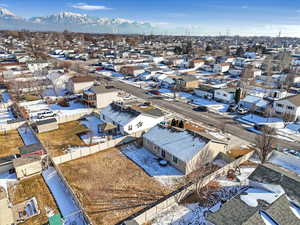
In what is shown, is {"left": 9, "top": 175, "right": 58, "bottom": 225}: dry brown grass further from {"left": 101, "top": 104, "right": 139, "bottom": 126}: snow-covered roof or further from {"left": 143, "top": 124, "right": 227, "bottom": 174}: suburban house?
{"left": 101, "top": 104, "right": 139, "bottom": 126}: snow-covered roof

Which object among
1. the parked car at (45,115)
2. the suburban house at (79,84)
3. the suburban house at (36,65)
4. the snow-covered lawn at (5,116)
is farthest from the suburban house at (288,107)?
the suburban house at (36,65)

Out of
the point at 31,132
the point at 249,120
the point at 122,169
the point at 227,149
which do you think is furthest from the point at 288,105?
the point at 31,132

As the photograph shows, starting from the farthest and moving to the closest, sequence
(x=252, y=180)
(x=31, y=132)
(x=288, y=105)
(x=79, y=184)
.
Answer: (x=288, y=105)
(x=31, y=132)
(x=79, y=184)
(x=252, y=180)

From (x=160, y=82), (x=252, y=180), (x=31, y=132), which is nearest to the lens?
(x=252, y=180)

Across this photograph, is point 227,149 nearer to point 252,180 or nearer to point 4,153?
point 252,180

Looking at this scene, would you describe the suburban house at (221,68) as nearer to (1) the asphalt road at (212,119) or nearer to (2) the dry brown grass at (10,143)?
(1) the asphalt road at (212,119)

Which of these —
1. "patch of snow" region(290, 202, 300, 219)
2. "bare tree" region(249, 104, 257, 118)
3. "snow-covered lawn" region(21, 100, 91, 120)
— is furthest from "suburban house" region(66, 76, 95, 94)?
"patch of snow" region(290, 202, 300, 219)

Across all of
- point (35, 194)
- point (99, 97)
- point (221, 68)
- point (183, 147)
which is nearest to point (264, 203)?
point (183, 147)
